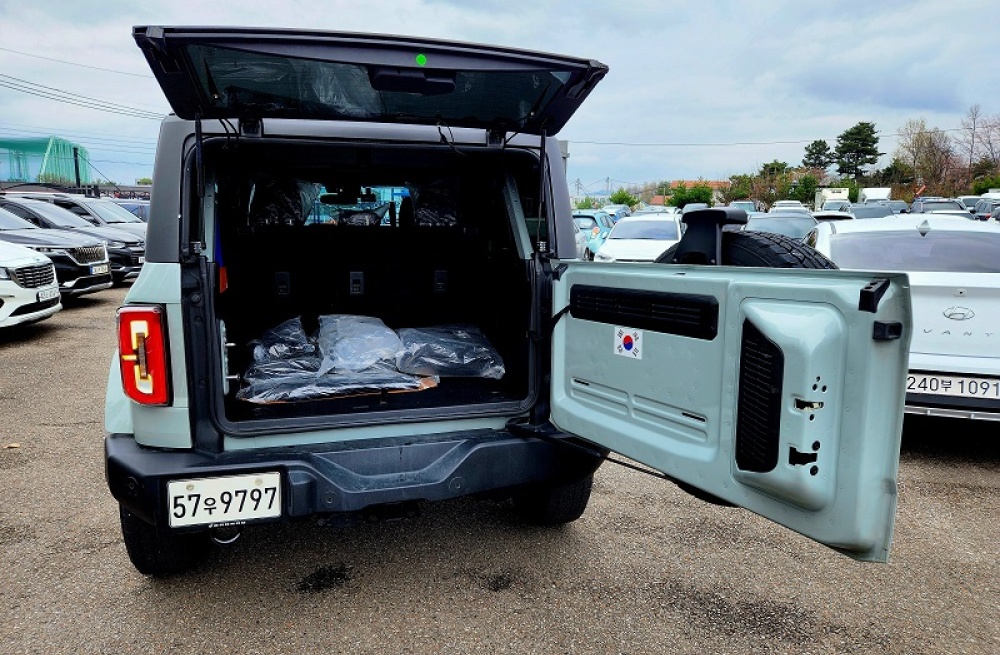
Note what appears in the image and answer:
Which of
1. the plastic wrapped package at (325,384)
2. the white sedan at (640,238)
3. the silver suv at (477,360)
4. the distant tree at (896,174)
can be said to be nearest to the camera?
the silver suv at (477,360)

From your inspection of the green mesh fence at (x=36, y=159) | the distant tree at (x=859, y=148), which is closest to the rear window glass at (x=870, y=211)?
the distant tree at (x=859, y=148)

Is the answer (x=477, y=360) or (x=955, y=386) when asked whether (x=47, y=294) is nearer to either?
(x=477, y=360)

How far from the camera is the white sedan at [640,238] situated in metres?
12.1

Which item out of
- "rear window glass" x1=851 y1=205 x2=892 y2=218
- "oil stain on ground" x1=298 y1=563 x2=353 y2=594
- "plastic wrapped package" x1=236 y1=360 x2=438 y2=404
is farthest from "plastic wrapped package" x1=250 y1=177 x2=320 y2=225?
"rear window glass" x1=851 y1=205 x2=892 y2=218

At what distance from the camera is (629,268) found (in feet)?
7.57

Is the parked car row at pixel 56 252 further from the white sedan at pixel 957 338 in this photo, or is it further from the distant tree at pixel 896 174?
the distant tree at pixel 896 174

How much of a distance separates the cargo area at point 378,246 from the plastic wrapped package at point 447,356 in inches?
1.2

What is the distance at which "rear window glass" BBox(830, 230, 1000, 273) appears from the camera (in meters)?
4.62

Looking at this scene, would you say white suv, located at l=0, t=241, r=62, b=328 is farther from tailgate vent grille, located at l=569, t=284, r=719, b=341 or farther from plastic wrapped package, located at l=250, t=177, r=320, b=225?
tailgate vent grille, located at l=569, t=284, r=719, b=341

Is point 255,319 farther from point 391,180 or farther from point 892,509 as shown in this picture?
point 892,509

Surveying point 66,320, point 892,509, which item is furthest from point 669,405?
point 66,320

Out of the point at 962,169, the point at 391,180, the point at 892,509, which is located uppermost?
the point at 962,169

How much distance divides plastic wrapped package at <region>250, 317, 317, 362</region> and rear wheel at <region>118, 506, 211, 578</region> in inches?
38.9

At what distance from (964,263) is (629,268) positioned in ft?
11.7
